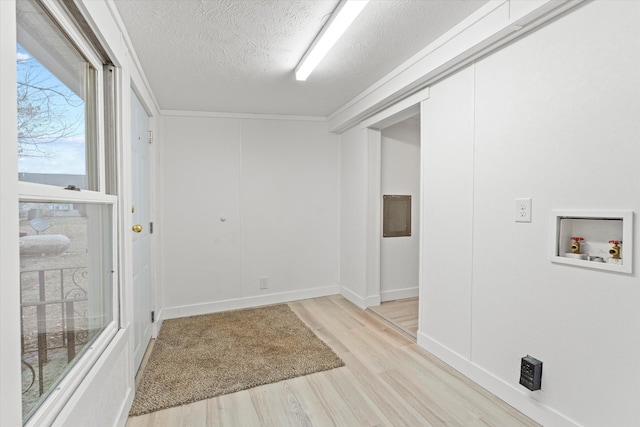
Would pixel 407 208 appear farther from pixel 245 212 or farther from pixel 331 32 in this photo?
pixel 331 32

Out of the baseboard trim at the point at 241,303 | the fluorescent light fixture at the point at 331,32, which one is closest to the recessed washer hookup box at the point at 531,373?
the fluorescent light fixture at the point at 331,32

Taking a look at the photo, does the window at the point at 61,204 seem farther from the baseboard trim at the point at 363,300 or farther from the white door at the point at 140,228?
the baseboard trim at the point at 363,300

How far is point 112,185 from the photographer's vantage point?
1753 millimetres

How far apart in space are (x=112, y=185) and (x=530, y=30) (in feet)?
8.11

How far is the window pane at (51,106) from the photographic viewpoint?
97cm

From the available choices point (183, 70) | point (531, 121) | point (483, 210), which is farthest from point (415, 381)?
point (183, 70)

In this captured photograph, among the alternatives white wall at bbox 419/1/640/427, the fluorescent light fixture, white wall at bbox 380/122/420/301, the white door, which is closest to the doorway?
white wall at bbox 380/122/420/301

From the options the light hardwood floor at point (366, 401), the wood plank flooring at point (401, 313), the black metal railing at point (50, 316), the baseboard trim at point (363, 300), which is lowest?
the light hardwood floor at point (366, 401)

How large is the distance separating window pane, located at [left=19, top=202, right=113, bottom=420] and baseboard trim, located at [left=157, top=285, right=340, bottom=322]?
1.88 metres

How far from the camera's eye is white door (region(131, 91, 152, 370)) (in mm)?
2318

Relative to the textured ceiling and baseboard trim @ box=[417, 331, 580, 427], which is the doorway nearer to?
the textured ceiling

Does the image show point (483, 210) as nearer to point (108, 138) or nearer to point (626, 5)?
point (626, 5)

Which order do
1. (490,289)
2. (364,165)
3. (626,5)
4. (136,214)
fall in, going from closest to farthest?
1. (626,5)
2. (490,289)
3. (136,214)
4. (364,165)

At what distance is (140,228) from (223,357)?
1.23m
